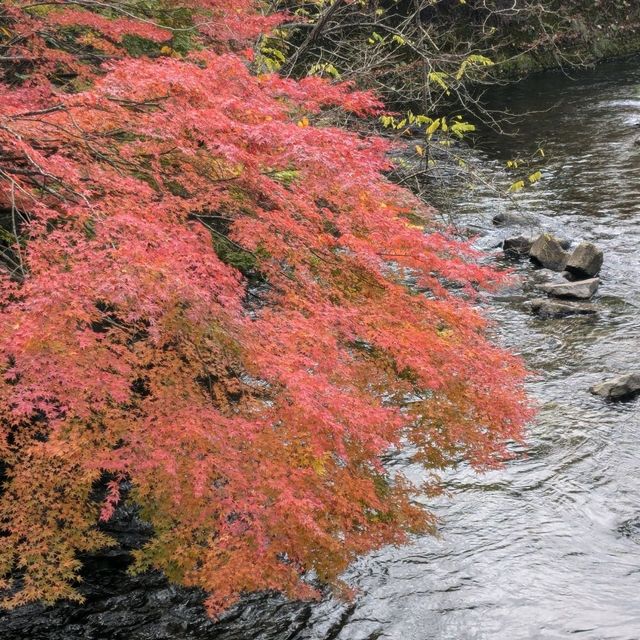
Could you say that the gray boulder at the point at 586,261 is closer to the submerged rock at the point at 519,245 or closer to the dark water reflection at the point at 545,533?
the dark water reflection at the point at 545,533

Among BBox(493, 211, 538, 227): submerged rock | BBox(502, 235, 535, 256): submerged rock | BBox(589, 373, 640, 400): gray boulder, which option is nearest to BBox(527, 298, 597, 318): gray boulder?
BBox(589, 373, 640, 400): gray boulder

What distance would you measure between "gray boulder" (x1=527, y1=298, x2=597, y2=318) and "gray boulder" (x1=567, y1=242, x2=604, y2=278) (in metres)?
1.05

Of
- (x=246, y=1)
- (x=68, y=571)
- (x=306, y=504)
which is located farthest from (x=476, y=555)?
(x=246, y=1)

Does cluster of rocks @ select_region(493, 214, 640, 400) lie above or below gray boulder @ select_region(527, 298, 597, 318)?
above

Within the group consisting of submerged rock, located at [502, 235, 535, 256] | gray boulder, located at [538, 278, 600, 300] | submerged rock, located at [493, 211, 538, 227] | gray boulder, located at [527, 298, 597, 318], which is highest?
submerged rock, located at [493, 211, 538, 227]

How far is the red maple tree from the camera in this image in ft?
12.3

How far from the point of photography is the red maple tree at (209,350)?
3.74 m

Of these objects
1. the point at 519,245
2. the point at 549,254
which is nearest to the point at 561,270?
the point at 549,254

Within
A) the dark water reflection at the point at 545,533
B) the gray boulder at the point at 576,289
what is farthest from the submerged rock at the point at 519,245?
the gray boulder at the point at 576,289

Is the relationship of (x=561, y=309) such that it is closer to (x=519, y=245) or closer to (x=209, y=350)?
(x=519, y=245)

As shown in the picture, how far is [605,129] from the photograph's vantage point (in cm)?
1720

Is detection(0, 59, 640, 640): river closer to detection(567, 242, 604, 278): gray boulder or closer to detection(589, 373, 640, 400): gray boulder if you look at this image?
detection(589, 373, 640, 400): gray boulder

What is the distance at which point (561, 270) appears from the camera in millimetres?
11031

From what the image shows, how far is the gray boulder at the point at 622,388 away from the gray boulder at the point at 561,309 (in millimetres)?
2118
